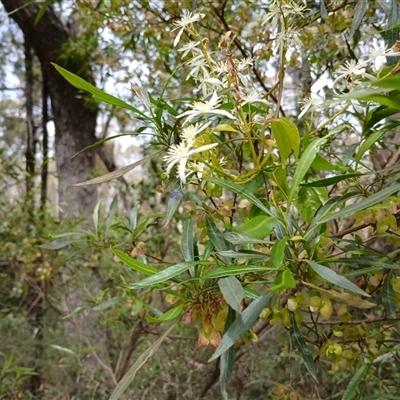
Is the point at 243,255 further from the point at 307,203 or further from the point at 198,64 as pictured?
the point at 198,64

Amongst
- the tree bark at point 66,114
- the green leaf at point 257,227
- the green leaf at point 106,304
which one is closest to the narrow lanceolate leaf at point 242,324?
the green leaf at point 257,227

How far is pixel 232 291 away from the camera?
444 millimetres

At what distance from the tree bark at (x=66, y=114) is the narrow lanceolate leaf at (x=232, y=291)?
1990mm

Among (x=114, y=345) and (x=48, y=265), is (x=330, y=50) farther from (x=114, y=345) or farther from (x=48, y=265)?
(x=114, y=345)

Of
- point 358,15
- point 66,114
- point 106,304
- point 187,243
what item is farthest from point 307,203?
point 66,114

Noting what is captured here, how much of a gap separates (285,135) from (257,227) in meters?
0.13

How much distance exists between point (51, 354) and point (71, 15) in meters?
1.93

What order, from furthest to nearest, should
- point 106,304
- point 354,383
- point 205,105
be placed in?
point 106,304, point 354,383, point 205,105

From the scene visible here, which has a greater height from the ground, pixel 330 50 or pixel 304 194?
pixel 330 50

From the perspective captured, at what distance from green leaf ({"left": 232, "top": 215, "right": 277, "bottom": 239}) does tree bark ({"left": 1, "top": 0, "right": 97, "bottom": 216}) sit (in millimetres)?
2040

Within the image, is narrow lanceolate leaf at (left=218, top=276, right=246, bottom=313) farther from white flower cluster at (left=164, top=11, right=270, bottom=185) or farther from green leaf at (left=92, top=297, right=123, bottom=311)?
green leaf at (left=92, top=297, right=123, bottom=311)

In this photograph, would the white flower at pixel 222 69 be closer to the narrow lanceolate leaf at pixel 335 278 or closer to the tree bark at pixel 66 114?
the narrow lanceolate leaf at pixel 335 278

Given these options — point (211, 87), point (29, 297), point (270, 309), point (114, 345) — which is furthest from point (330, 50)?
point (29, 297)

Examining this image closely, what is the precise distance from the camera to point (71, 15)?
2.47m
